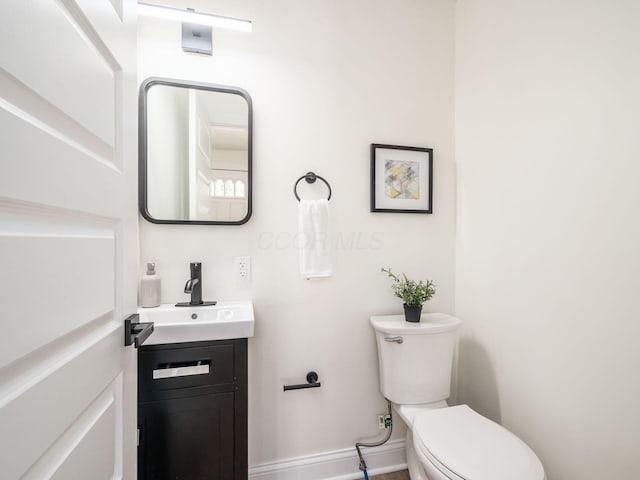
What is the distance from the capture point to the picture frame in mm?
1619

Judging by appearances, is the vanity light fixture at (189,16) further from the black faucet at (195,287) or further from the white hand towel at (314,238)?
the black faucet at (195,287)

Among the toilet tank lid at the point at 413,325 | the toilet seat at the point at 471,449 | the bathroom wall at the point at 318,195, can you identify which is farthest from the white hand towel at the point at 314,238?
the toilet seat at the point at 471,449

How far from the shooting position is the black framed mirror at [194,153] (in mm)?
1341

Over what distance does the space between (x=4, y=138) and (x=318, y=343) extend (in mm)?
1415

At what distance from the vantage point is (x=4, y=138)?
354 mm

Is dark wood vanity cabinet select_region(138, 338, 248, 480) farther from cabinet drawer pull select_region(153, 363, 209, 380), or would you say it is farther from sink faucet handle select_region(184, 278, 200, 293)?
sink faucet handle select_region(184, 278, 200, 293)

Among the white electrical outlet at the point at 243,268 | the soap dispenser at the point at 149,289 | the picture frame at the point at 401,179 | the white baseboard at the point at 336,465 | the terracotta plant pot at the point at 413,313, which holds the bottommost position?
the white baseboard at the point at 336,465

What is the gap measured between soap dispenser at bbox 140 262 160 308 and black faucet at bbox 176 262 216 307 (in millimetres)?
104

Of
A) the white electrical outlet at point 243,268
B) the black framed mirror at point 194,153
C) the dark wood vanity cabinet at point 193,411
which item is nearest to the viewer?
the dark wood vanity cabinet at point 193,411

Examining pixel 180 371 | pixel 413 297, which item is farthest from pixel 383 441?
pixel 180 371

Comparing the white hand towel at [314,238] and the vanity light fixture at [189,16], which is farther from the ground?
the vanity light fixture at [189,16]

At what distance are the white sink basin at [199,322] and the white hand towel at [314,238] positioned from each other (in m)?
0.35

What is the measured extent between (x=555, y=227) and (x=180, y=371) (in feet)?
5.32

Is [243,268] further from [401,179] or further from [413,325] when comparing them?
[401,179]
